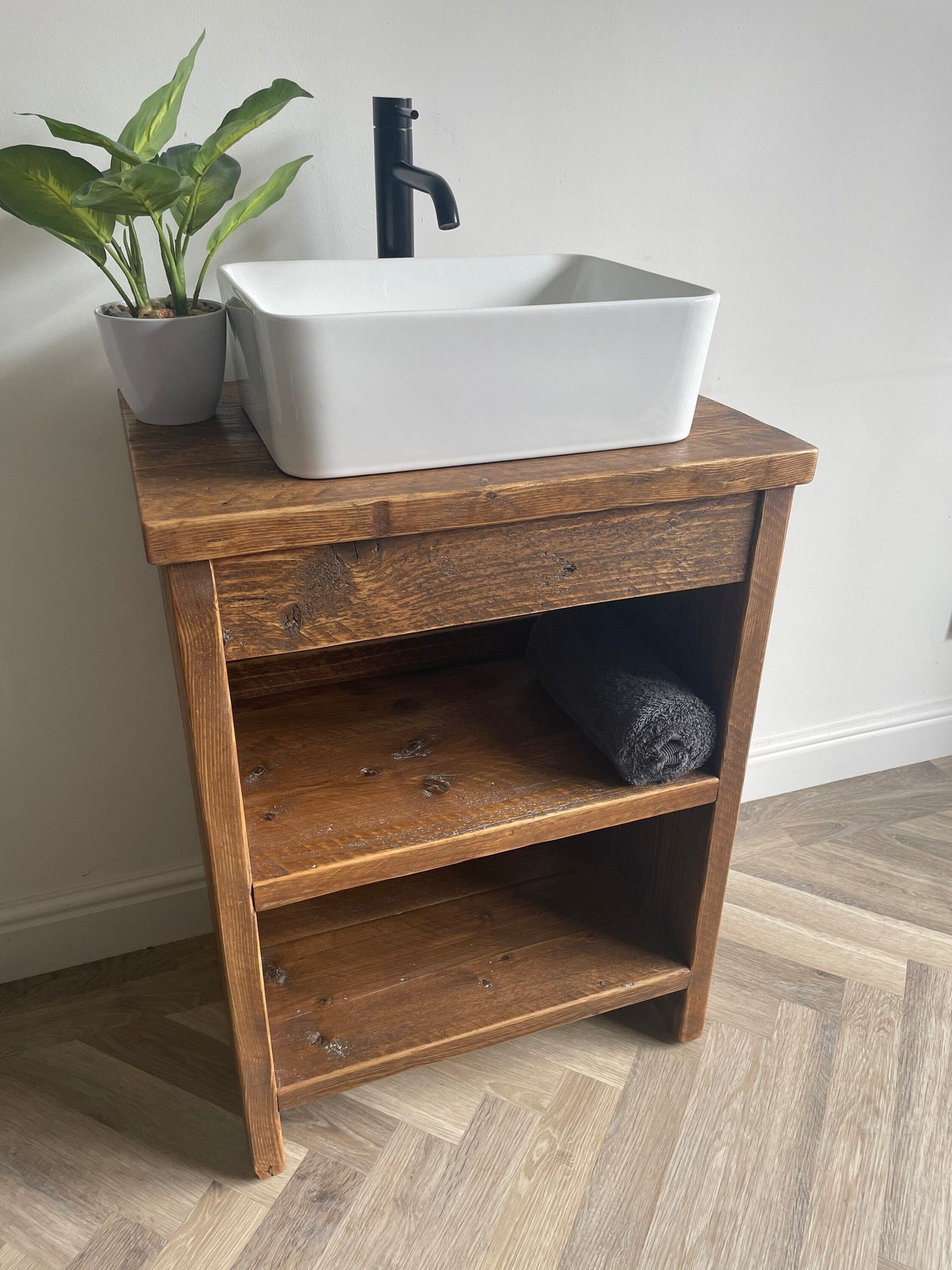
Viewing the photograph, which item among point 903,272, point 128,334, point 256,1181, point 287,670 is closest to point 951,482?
point 903,272

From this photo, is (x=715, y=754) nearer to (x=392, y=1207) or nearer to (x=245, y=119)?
(x=392, y=1207)

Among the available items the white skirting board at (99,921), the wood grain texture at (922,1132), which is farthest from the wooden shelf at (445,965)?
the wood grain texture at (922,1132)

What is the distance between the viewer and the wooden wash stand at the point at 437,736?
0.79m

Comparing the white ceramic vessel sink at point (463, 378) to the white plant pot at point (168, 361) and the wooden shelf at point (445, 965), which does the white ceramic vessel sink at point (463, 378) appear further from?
the wooden shelf at point (445, 965)

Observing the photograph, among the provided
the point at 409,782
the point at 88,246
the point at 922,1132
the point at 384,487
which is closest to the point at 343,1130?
the point at 409,782

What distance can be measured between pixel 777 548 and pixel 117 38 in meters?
0.83

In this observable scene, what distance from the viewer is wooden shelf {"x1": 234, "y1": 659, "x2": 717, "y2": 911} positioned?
0.94 m

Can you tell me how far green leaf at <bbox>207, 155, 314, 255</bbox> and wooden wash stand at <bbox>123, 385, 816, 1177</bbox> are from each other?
0.55 feet

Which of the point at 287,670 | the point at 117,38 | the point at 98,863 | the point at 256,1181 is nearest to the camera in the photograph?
the point at 117,38

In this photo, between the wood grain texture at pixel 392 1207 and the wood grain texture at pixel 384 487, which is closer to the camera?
the wood grain texture at pixel 384 487

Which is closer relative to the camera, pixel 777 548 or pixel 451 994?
pixel 777 548

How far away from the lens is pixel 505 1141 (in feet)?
3.72

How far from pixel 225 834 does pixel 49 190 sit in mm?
587

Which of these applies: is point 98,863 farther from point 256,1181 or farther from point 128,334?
point 128,334
